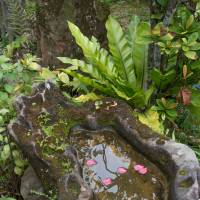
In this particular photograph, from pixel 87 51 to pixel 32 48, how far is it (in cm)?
239

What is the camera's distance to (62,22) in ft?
15.0

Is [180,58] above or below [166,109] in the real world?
above

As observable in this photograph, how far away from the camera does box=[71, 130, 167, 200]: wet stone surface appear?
262 cm

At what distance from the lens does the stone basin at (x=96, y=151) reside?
250 centimetres

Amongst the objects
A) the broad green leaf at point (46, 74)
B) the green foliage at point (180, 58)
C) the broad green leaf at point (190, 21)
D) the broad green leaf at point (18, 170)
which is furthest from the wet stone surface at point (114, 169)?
the broad green leaf at point (190, 21)

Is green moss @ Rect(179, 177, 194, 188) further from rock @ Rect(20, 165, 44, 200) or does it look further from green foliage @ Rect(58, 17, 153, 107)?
green foliage @ Rect(58, 17, 153, 107)

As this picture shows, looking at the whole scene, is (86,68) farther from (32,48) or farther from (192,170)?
(32,48)

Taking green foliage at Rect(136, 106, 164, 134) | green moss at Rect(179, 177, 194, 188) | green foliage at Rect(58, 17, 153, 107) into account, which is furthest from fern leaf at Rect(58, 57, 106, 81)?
green moss at Rect(179, 177, 194, 188)

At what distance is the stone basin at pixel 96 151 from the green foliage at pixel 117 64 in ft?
2.37

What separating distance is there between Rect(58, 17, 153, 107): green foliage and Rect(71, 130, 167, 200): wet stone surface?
0.82m

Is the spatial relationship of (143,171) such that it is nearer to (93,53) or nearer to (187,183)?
(187,183)

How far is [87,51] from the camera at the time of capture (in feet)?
13.0

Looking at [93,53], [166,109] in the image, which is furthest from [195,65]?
[93,53]

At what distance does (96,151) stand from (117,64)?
1.34 metres
